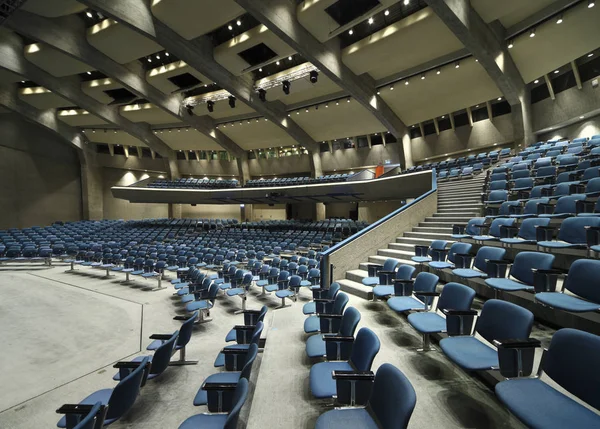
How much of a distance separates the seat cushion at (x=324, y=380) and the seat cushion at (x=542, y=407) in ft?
3.90

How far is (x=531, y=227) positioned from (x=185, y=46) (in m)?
15.2

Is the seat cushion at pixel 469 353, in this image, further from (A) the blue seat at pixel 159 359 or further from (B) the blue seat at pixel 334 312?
(A) the blue seat at pixel 159 359

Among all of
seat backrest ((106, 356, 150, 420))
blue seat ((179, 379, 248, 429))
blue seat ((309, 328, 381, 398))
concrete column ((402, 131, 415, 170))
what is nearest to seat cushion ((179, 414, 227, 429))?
blue seat ((179, 379, 248, 429))

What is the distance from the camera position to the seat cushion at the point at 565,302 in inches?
95.0

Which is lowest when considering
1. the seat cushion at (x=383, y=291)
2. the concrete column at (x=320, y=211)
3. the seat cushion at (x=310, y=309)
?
the seat cushion at (x=310, y=309)

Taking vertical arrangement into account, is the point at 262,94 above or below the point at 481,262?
above

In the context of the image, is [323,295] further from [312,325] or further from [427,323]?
[427,323]

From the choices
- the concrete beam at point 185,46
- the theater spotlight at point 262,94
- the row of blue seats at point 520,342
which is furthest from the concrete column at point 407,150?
the row of blue seats at point 520,342

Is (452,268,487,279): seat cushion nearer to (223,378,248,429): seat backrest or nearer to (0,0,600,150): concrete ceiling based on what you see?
(223,378,248,429): seat backrest

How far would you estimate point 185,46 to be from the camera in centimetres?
1314

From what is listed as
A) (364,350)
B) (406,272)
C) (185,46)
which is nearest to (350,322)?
(364,350)

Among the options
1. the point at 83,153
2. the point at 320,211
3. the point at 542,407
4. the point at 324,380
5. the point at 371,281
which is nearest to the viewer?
the point at 542,407

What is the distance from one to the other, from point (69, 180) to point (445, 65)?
92.5ft

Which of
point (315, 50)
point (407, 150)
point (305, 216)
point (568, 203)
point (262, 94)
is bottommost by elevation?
point (568, 203)
